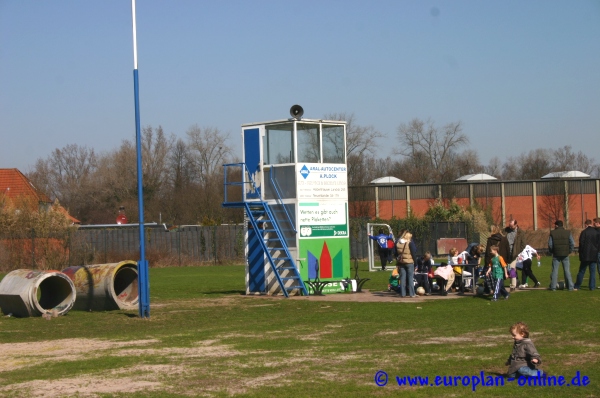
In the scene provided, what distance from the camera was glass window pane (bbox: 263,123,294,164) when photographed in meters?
23.5

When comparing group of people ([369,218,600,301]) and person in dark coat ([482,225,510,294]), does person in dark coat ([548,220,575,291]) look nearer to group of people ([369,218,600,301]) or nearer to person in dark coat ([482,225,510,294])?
group of people ([369,218,600,301])

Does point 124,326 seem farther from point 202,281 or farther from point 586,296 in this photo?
point 202,281

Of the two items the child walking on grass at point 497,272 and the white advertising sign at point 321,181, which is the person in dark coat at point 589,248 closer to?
the child walking on grass at point 497,272

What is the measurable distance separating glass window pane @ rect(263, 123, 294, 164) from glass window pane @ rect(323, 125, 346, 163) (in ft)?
3.55

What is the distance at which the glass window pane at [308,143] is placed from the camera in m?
23.4

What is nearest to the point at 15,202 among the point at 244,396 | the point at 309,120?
→ the point at 309,120

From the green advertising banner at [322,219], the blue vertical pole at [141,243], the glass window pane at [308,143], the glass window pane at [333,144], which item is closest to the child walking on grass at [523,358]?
the blue vertical pole at [141,243]

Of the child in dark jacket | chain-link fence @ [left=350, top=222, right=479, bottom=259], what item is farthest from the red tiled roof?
the child in dark jacket

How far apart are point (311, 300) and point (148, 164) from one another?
65679 mm

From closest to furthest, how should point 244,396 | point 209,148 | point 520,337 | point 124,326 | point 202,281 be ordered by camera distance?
1. point 244,396
2. point 520,337
3. point 124,326
4. point 202,281
5. point 209,148

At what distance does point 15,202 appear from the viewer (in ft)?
158

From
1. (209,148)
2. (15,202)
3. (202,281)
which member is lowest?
(202,281)

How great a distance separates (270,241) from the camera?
2352cm

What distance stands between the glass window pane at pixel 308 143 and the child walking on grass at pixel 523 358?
14.2 meters
